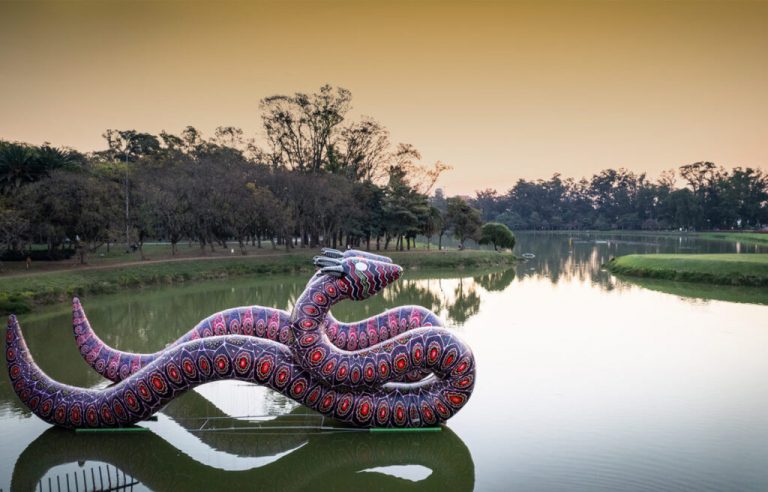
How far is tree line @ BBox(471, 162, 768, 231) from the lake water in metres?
92.3

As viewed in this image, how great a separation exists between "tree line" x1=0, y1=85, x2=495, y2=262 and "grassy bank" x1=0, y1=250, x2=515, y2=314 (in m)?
2.57

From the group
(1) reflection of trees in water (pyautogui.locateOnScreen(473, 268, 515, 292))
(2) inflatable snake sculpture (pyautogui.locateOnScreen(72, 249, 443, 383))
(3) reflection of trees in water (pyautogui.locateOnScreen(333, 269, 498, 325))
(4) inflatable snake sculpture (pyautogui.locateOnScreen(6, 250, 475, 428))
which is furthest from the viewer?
(1) reflection of trees in water (pyautogui.locateOnScreen(473, 268, 515, 292))

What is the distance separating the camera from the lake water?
26.0ft

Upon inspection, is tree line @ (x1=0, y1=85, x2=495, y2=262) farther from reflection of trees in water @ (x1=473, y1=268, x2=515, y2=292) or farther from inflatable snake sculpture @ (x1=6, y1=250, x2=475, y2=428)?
inflatable snake sculpture @ (x1=6, y1=250, x2=475, y2=428)

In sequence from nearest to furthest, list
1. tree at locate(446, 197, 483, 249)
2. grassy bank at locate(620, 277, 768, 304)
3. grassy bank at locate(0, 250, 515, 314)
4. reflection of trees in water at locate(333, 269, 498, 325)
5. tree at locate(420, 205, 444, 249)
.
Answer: reflection of trees in water at locate(333, 269, 498, 325) → grassy bank at locate(0, 250, 515, 314) → grassy bank at locate(620, 277, 768, 304) → tree at locate(420, 205, 444, 249) → tree at locate(446, 197, 483, 249)

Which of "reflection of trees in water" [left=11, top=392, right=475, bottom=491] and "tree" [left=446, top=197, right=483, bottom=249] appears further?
"tree" [left=446, top=197, right=483, bottom=249]

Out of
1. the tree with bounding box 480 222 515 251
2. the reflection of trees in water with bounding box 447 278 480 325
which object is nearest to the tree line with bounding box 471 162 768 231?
the tree with bounding box 480 222 515 251

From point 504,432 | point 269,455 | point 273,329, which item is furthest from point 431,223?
point 269,455

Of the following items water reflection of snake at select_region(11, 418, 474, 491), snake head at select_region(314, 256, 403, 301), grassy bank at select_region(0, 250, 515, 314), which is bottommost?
water reflection of snake at select_region(11, 418, 474, 491)

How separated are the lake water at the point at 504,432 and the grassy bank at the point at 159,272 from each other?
605 centimetres

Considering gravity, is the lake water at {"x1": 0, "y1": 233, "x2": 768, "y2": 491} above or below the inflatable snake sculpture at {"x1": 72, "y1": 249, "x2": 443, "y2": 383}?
below

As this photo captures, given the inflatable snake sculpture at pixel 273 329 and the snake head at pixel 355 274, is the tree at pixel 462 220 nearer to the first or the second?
the inflatable snake sculpture at pixel 273 329

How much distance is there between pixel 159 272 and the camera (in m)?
31.6

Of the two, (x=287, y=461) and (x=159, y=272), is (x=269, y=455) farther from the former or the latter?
(x=159, y=272)
